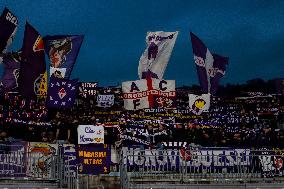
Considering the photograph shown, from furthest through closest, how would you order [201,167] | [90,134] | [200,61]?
[200,61]
[90,134]
[201,167]

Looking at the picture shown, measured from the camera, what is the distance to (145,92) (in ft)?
72.1

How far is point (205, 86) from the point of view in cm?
2297

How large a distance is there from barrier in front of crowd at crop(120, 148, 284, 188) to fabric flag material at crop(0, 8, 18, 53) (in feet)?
24.1

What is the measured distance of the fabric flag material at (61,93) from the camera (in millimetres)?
20656

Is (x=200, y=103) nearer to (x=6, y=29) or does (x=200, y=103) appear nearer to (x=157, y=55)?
(x=157, y=55)

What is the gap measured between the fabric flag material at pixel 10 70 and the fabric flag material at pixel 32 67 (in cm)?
197

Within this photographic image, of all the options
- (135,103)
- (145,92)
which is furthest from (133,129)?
(145,92)

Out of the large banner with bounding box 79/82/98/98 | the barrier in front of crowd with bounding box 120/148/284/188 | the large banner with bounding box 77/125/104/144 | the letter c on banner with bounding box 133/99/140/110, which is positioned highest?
the large banner with bounding box 79/82/98/98

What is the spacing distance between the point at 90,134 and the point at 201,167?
4863 millimetres

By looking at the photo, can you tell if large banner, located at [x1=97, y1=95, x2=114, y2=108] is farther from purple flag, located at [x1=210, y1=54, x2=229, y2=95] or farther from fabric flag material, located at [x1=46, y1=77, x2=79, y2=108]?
fabric flag material, located at [x1=46, y1=77, x2=79, y2=108]

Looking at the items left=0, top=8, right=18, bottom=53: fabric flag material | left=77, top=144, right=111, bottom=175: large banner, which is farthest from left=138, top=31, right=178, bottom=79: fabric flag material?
left=0, top=8, right=18, bottom=53: fabric flag material

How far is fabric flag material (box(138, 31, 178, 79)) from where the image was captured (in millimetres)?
22562

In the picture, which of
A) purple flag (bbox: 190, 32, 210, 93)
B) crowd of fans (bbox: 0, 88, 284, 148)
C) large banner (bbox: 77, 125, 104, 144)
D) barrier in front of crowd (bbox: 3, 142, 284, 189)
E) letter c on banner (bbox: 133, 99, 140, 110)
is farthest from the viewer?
purple flag (bbox: 190, 32, 210, 93)

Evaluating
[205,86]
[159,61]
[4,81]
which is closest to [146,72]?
[159,61]
